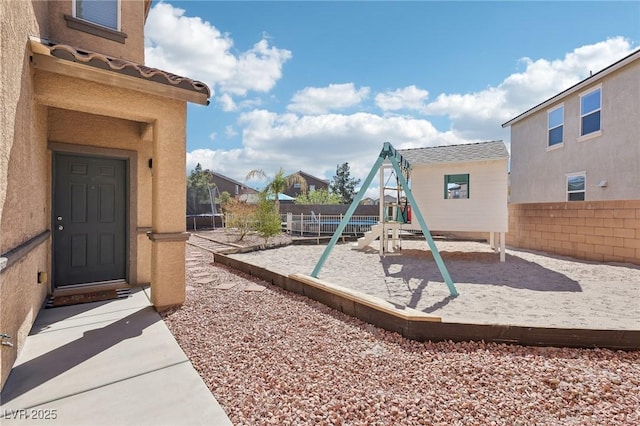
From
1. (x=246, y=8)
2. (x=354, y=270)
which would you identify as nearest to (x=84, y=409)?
→ (x=354, y=270)

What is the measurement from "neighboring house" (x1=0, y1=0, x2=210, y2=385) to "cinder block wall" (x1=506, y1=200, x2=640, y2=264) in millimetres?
10616

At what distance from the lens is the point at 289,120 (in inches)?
931

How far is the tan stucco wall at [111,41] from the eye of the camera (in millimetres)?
4668

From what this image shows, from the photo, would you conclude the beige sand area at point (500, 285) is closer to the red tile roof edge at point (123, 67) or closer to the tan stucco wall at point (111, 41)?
the red tile roof edge at point (123, 67)

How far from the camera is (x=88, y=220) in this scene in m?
5.20

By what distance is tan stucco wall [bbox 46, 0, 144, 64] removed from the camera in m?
4.67

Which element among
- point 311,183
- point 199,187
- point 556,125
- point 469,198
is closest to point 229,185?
point 199,187

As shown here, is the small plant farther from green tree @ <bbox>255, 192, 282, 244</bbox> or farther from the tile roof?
the tile roof

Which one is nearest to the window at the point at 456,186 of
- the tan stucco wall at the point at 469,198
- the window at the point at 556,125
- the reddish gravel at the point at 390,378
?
the tan stucco wall at the point at 469,198

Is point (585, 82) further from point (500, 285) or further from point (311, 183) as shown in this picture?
point (311, 183)

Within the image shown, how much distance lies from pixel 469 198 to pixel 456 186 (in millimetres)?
721

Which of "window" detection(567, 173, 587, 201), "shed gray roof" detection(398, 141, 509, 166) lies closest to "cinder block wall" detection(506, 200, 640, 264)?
"window" detection(567, 173, 587, 201)

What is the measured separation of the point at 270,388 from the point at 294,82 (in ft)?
41.4

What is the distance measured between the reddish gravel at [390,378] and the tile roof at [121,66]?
10.6ft
